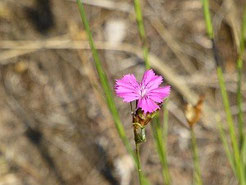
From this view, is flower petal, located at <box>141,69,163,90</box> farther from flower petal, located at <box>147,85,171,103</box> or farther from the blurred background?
the blurred background

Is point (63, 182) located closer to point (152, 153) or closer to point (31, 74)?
point (152, 153)

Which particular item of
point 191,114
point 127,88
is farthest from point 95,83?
point 127,88

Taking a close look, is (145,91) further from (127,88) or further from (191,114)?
(191,114)

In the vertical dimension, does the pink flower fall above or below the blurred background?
below

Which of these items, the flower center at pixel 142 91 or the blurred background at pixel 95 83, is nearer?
the flower center at pixel 142 91

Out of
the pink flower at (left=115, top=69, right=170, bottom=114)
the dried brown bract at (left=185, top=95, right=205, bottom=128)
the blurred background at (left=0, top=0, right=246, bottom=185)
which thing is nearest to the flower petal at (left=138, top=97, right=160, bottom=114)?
the pink flower at (left=115, top=69, right=170, bottom=114)

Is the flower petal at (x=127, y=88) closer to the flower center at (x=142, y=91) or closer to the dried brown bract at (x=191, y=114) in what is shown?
the flower center at (x=142, y=91)

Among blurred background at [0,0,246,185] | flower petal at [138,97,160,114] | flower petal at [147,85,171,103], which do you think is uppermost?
blurred background at [0,0,246,185]

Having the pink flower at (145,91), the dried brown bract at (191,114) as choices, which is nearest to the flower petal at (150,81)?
the pink flower at (145,91)
